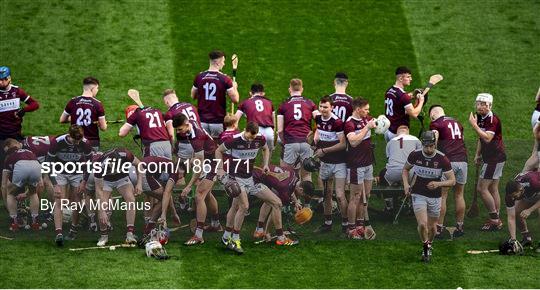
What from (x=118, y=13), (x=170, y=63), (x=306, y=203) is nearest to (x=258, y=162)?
(x=306, y=203)

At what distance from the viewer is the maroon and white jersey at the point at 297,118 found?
2033 cm

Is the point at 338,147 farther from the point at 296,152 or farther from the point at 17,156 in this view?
the point at 17,156

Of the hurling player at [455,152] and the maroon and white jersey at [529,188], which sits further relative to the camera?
the hurling player at [455,152]

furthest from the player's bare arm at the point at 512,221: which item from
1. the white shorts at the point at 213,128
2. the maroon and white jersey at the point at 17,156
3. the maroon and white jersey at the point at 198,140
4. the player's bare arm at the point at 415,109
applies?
the maroon and white jersey at the point at 17,156

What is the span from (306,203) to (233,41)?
18.4 feet

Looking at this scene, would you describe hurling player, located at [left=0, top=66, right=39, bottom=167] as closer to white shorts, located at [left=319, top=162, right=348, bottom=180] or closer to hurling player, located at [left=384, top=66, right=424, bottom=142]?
white shorts, located at [left=319, top=162, right=348, bottom=180]

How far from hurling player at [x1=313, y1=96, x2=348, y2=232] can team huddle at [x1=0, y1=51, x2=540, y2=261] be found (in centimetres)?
1

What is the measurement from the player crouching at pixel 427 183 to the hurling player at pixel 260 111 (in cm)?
284

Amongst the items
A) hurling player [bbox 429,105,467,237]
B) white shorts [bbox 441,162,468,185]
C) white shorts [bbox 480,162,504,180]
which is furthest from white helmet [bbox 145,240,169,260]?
white shorts [bbox 480,162,504,180]

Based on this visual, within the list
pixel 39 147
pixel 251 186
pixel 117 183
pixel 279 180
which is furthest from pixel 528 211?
pixel 39 147

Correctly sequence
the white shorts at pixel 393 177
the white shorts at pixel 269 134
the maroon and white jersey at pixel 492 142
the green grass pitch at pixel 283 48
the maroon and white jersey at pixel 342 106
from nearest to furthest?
the maroon and white jersey at pixel 492 142 → the white shorts at pixel 393 177 → the maroon and white jersey at pixel 342 106 → the white shorts at pixel 269 134 → the green grass pitch at pixel 283 48

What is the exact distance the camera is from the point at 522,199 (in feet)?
62.4

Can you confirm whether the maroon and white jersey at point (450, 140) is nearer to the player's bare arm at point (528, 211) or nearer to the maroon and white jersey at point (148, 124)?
the player's bare arm at point (528, 211)

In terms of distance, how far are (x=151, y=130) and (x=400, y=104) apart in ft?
12.6
